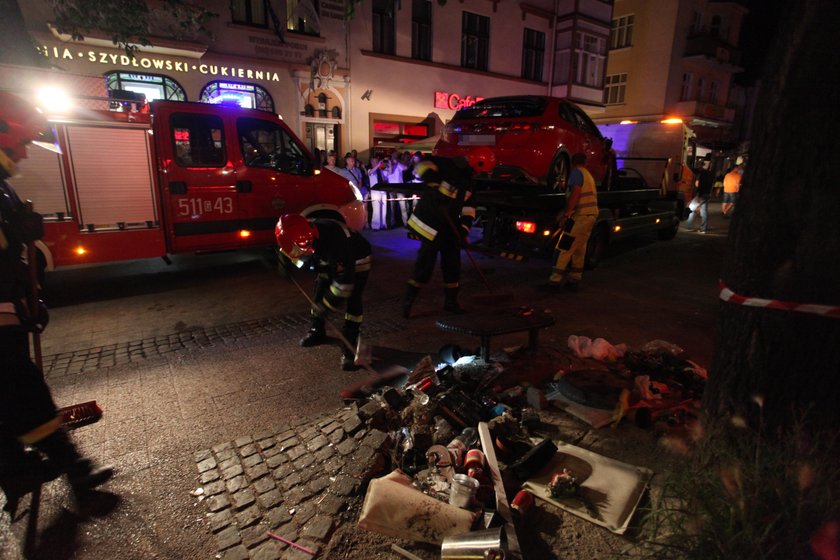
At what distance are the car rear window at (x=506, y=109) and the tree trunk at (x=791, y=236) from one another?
5689 millimetres

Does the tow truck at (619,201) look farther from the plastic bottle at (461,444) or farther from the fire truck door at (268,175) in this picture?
the plastic bottle at (461,444)

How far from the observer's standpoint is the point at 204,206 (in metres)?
6.94

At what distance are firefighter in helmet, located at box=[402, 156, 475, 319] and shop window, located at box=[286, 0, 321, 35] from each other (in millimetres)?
11493

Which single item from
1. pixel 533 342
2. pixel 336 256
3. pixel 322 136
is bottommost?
pixel 533 342

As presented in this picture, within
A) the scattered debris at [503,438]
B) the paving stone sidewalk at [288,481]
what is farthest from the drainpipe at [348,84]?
the paving stone sidewalk at [288,481]

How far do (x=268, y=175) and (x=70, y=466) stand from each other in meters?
5.31

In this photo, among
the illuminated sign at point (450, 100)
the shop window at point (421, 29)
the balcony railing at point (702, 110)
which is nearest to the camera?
the shop window at point (421, 29)

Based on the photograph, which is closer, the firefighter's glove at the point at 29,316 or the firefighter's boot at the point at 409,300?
the firefighter's glove at the point at 29,316

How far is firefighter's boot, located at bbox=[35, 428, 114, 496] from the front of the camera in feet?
9.00

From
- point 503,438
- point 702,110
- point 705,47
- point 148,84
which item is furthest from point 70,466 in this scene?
point 702,110

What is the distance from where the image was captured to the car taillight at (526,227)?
24.6 feet

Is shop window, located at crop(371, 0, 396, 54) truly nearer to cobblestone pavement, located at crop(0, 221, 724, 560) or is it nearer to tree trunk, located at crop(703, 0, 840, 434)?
cobblestone pavement, located at crop(0, 221, 724, 560)

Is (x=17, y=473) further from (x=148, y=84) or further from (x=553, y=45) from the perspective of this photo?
(x=553, y=45)

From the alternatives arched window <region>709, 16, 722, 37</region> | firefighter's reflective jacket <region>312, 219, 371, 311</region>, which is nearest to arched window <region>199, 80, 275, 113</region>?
firefighter's reflective jacket <region>312, 219, 371, 311</region>
